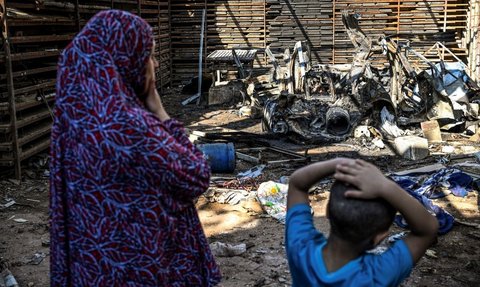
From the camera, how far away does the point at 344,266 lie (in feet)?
5.55

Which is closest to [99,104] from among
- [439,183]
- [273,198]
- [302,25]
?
[273,198]

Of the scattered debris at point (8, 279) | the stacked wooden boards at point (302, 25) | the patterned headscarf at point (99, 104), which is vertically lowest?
the scattered debris at point (8, 279)

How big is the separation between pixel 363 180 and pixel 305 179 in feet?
1.04

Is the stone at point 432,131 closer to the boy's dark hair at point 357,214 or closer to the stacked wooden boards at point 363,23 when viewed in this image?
the boy's dark hair at point 357,214

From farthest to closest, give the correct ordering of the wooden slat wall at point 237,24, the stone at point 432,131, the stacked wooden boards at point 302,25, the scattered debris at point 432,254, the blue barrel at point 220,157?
the wooden slat wall at point 237,24 < the stacked wooden boards at point 302,25 < the stone at point 432,131 < the blue barrel at point 220,157 < the scattered debris at point 432,254

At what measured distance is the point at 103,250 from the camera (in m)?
1.82

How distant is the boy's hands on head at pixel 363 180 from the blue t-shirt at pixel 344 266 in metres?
0.24

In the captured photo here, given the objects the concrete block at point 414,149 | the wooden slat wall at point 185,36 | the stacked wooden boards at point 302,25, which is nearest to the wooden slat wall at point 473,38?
the stacked wooden boards at point 302,25

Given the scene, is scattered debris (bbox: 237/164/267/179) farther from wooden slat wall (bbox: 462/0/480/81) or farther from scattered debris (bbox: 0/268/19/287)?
wooden slat wall (bbox: 462/0/480/81)

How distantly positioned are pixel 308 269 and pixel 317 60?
56.6 feet

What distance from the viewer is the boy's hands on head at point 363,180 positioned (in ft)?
5.18

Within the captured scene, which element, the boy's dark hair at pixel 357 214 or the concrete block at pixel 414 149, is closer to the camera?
the boy's dark hair at pixel 357 214

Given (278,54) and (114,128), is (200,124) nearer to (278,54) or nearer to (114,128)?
(278,54)

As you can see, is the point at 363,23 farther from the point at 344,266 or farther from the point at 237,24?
the point at 344,266
